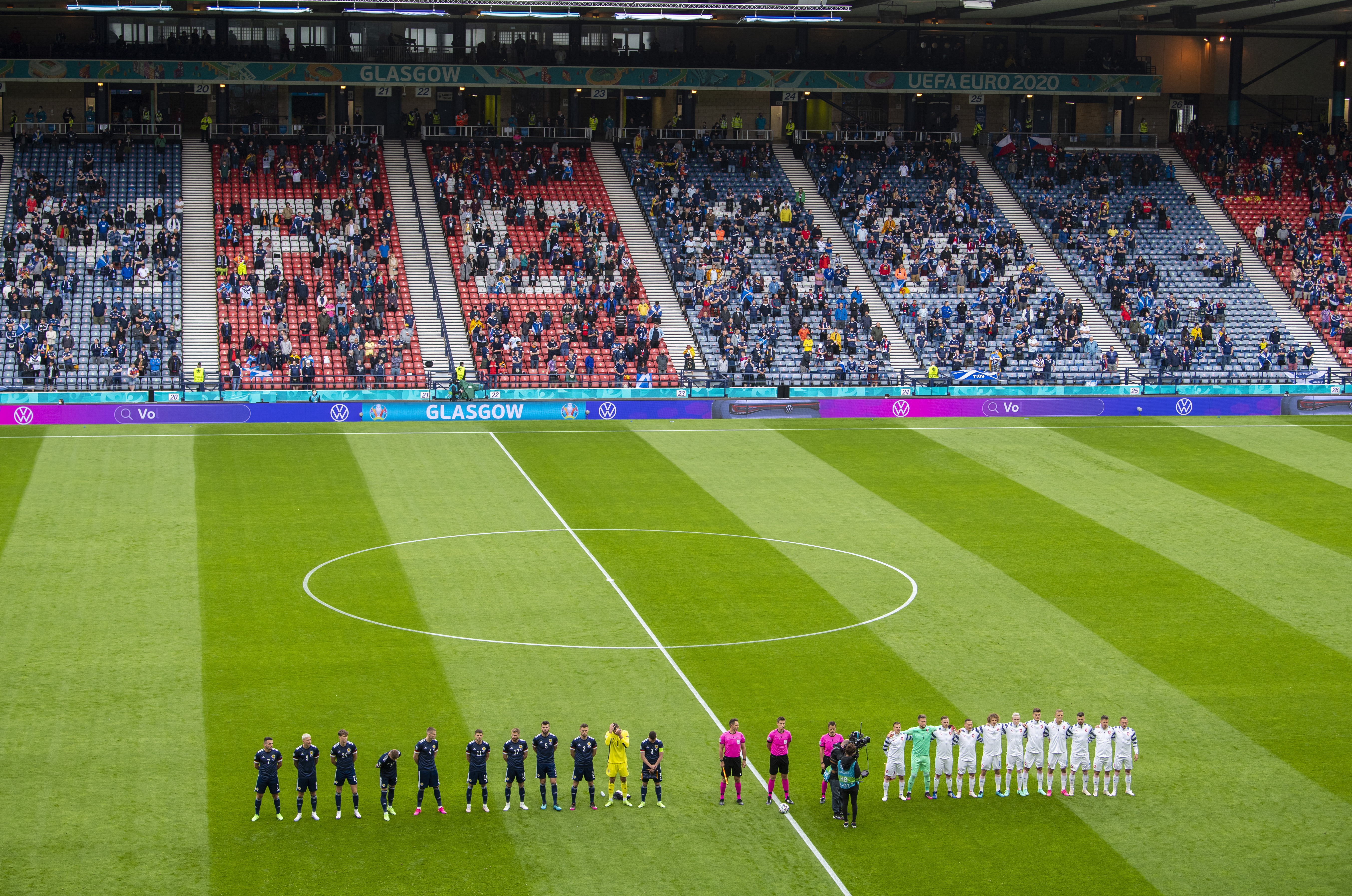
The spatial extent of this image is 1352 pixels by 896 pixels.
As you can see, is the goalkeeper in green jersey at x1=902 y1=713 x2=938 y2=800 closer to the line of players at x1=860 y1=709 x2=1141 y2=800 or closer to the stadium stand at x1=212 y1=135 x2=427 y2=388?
the line of players at x1=860 y1=709 x2=1141 y2=800

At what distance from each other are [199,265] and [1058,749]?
1758 inches

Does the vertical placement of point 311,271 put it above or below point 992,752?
above

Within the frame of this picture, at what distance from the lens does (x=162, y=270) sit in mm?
57250

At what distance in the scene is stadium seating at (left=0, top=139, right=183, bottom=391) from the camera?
169 feet

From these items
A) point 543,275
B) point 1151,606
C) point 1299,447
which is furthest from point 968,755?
point 543,275

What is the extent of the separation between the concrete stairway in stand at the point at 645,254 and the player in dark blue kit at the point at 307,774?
36318mm

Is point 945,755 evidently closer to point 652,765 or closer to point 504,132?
point 652,765

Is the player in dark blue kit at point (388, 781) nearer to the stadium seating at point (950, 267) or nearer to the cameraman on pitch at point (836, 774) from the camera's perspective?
the cameraman on pitch at point (836, 774)

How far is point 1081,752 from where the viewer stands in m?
20.8

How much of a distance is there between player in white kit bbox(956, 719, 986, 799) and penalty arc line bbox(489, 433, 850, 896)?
2.33m

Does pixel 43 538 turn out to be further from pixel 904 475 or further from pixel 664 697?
pixel 904 475

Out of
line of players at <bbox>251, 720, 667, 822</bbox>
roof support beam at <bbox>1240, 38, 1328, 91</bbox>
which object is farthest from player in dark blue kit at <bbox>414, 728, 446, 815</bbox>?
roof support beam at <bbox>1240, 38, 1328, 91</bbox>

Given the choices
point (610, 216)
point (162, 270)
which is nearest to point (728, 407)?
point (610, 216)

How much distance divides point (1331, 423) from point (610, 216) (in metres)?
27.8
